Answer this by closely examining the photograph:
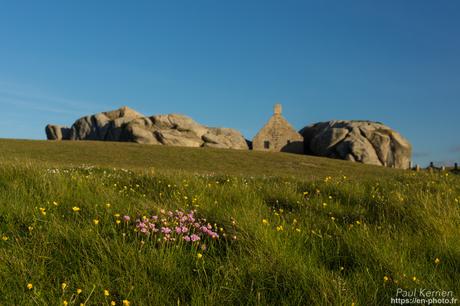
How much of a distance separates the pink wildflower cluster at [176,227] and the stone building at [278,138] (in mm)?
65539

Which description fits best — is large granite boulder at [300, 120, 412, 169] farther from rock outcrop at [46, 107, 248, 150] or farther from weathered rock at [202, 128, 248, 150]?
rock outcrop at [46, 107, 248, 150]

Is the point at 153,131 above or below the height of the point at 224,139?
above

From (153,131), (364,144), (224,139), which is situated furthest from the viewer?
(224,139)

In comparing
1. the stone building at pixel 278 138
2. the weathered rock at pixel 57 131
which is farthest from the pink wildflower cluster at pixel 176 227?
the weathered rock at pixel 57 131

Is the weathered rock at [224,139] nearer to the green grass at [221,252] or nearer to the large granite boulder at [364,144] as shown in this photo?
the large granite boulder at [364,144]

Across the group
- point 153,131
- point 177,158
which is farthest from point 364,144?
point 177,158

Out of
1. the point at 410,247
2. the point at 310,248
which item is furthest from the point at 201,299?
the point at 410,247

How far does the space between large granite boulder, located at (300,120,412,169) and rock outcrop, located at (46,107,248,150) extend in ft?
50.0

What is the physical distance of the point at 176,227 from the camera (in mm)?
5129

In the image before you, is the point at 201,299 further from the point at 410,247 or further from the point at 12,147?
the point at 12,147

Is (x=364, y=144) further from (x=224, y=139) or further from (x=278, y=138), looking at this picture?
(x=224, y=139)

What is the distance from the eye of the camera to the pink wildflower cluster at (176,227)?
5004 mm

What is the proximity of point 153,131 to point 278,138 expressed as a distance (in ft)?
73.2

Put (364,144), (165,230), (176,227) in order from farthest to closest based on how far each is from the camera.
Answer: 1. (364,144)
2. (176,227)
3. (165,230)
